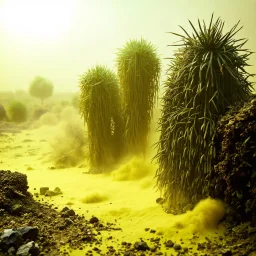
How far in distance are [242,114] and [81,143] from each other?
8277 millimetres

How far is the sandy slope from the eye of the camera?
450cm

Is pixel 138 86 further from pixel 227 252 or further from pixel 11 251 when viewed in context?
pixel 11 251

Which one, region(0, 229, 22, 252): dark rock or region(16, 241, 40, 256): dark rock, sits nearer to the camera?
region(16, 241, 40, 256): dark rock

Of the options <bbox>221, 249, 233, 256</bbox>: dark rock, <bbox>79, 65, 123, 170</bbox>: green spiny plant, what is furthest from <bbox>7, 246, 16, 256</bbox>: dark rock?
<bbox>79, 65, 123, 170</bbox>: green spiny plant

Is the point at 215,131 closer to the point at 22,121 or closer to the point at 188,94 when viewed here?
the point at 188,94

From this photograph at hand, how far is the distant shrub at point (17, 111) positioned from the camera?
20.6 m

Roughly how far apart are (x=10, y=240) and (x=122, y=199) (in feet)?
9.95

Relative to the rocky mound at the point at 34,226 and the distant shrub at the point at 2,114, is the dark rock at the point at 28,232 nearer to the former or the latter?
the rocky mound at the point at 34,226

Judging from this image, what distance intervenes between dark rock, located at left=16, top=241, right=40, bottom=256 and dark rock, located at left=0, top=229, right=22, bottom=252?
0.40ft

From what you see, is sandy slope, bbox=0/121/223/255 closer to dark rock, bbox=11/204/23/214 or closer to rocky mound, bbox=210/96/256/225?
rocky mound, bbox=210/96/256/225

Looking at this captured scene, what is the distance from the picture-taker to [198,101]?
4906 mm

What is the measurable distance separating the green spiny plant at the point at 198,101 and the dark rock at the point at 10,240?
98.2 inches

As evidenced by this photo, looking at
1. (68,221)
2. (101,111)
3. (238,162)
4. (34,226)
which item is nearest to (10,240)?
(34,226)

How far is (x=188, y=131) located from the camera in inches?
191
